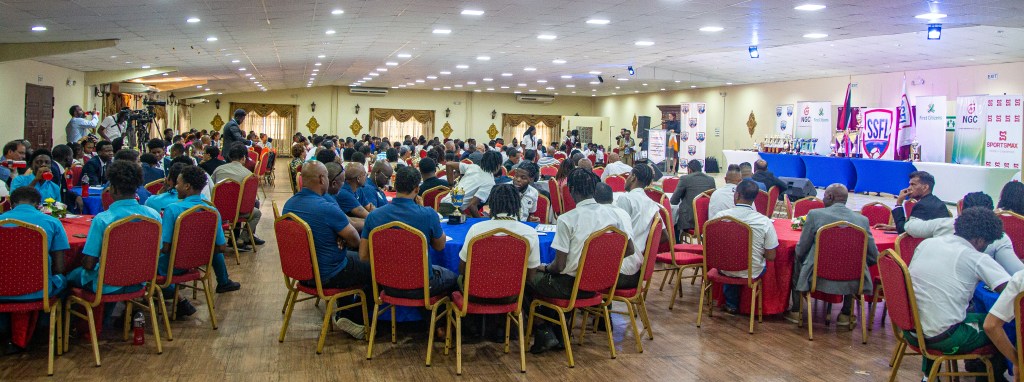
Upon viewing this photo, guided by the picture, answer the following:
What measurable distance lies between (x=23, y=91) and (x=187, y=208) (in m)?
10.9

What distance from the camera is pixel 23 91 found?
46.5ft

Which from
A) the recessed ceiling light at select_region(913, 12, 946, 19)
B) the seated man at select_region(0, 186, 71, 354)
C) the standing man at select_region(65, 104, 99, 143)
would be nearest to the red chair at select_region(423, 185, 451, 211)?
the seated man at select_region(0, 186, 71, 354)

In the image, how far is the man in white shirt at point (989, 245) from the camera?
440 cm

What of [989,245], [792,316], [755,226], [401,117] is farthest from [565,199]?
[401,117]

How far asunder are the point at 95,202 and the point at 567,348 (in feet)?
14.9

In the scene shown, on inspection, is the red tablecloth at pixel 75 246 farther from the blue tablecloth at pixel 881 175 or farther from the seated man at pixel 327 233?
the blue tablecloth at pixel 881 175

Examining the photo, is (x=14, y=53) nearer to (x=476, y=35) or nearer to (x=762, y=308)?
(x=476, y=35)

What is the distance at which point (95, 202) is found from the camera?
23.1 ft

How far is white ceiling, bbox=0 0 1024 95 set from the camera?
9.38 meters

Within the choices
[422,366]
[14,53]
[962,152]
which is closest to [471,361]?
[422,366]

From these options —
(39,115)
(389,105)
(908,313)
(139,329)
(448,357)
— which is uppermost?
(389,105)

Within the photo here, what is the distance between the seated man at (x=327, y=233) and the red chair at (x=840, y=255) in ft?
9.69

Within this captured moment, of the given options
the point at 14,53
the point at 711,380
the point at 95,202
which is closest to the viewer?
the point at 711,380

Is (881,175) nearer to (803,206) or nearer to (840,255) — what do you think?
(803,206)
